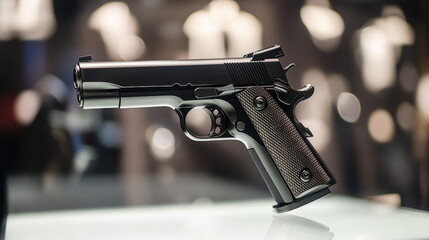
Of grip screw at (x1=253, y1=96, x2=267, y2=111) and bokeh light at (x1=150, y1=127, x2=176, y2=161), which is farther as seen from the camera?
bokeh light at (x1=150, y1=127, x2=176, y2=161)

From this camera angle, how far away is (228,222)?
148 cm

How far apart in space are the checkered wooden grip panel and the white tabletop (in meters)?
0.15

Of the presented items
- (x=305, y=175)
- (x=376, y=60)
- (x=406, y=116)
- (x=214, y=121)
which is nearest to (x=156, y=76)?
(x=214, y=121)

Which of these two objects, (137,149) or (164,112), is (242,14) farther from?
(137,149)

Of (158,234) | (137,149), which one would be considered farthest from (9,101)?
(158,234)

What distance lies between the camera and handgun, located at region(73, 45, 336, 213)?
1346mm

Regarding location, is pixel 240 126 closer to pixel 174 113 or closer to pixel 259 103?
pixel 259 103

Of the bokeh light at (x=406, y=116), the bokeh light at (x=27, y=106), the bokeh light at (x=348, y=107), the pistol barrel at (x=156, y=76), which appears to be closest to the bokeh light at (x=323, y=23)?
the bokeh light at (x=348, y=107)

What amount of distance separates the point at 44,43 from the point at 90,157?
0.48m

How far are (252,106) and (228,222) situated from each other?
0.41 meters

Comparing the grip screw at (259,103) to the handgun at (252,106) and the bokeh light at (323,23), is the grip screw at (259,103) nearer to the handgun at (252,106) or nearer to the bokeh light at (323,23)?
the handgun at (252,106)

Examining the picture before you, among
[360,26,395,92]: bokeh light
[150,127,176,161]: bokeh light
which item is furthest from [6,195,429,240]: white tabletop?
[360,26,395,92]: bokeh light

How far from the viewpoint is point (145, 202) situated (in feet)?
5.87

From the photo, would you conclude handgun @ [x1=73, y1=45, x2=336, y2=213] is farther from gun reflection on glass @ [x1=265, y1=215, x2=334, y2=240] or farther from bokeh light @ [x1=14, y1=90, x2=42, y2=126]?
bokeh light @ [x1=14, y1=90, x2=42, y2=126]
